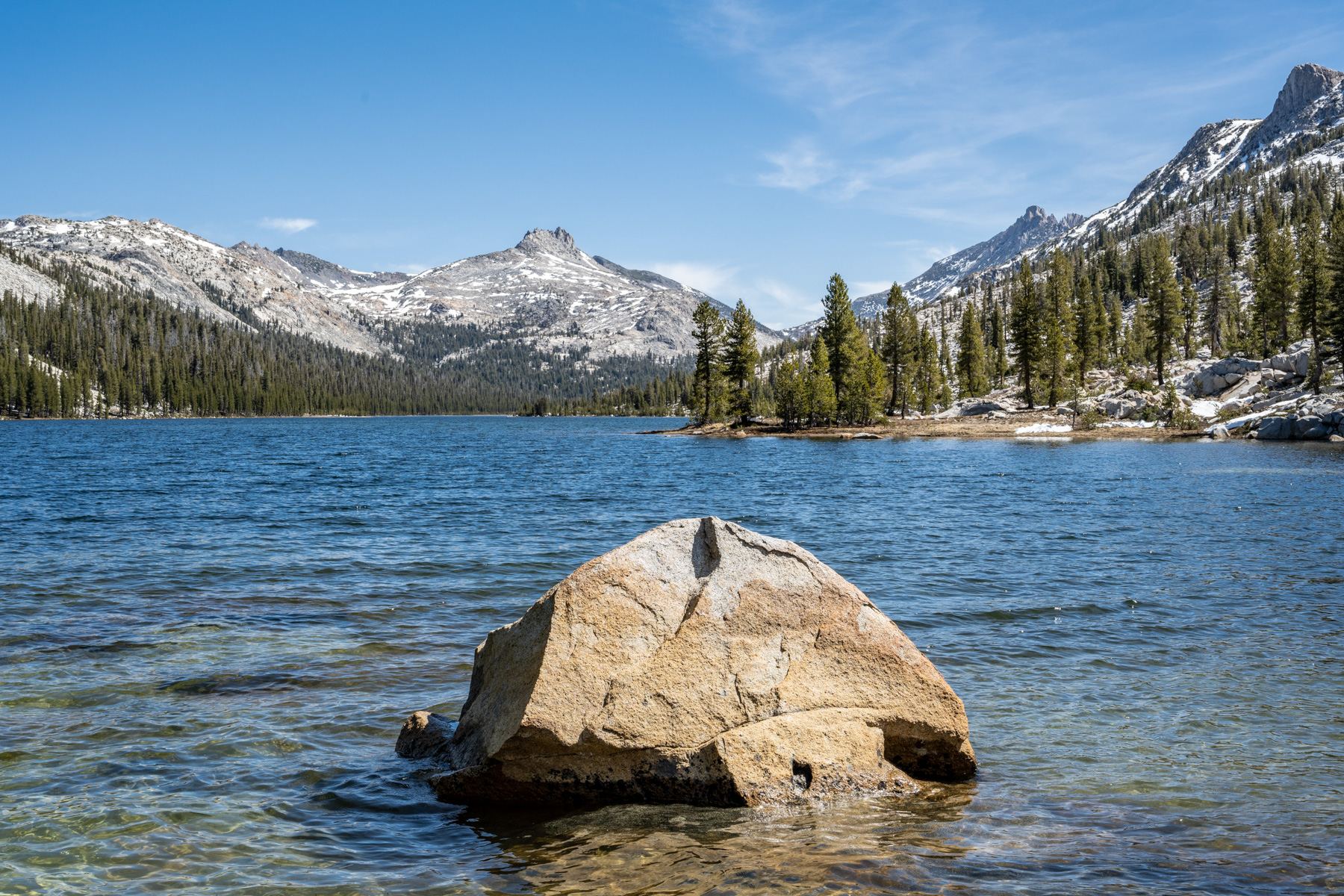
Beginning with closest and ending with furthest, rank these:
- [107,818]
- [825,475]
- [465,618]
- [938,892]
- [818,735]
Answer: [938,892] → [107,818] → [818,735] → [465,618] → [825,475]

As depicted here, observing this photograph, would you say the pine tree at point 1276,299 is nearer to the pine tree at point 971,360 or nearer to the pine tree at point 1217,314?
the pine tree at point 1217,314

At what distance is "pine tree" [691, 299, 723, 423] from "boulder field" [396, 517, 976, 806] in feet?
330

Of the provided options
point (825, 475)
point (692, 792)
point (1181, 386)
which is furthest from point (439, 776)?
point (1181, 386)

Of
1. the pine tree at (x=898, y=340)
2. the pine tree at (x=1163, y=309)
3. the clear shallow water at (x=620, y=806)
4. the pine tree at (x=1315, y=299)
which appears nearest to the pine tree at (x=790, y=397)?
the pine tree at (x=898, y=340)

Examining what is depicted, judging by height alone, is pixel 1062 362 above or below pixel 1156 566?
above

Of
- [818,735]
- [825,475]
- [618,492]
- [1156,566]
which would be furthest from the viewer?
[825,475]

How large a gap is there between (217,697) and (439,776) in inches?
188

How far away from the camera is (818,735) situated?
7.98 metres

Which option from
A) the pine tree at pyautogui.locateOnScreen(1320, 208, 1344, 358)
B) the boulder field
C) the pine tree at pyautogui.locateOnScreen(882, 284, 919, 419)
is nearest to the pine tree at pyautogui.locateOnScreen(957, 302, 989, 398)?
the pine tree at pyautogui.locateOnScreen(882, 284, 919, 419)

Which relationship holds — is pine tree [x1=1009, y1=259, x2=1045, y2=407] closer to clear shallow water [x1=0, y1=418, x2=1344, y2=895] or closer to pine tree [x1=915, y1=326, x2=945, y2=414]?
pine tree [x1=915, y1=326, x2=945, y2=414]

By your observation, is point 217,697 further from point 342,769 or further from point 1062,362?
point 1062,362

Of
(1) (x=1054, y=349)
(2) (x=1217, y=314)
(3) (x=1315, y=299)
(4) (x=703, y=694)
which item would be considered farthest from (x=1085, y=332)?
(4) (x=703, y=694)

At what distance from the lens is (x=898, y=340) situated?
11575cm

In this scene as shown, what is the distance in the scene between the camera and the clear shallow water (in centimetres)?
653
